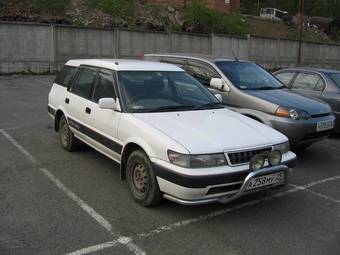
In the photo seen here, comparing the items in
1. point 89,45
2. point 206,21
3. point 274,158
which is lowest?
point 274,158

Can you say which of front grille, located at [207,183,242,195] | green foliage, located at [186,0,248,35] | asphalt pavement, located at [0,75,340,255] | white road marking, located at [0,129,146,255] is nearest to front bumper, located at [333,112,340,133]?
asphalt pavement, located at [0,75,340,255]

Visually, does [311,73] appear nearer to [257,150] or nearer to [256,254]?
[257,150]

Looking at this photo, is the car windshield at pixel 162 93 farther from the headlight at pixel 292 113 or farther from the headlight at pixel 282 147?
the headlight at pixel 292 113

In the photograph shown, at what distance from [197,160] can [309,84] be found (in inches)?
233

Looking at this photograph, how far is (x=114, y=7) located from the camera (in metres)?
26.3

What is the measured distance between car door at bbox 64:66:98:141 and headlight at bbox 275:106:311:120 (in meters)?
2.97

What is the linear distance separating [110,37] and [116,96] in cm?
1673

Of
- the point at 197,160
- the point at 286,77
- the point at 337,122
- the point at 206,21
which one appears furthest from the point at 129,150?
the point at 206,21

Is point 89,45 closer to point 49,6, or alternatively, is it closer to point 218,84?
point 49,6

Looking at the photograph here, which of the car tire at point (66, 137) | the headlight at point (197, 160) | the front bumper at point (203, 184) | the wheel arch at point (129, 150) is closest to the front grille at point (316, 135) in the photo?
the front bumper at point (203, 184)

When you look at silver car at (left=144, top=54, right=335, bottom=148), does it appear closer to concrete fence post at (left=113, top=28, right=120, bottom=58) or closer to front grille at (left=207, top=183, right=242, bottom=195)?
front grille at (left=207, top=183, right=242, bottom=195)

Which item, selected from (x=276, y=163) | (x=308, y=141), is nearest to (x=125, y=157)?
(x=276, y=163)

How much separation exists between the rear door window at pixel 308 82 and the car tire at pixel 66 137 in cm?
527

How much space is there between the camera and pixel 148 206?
4.54 m
